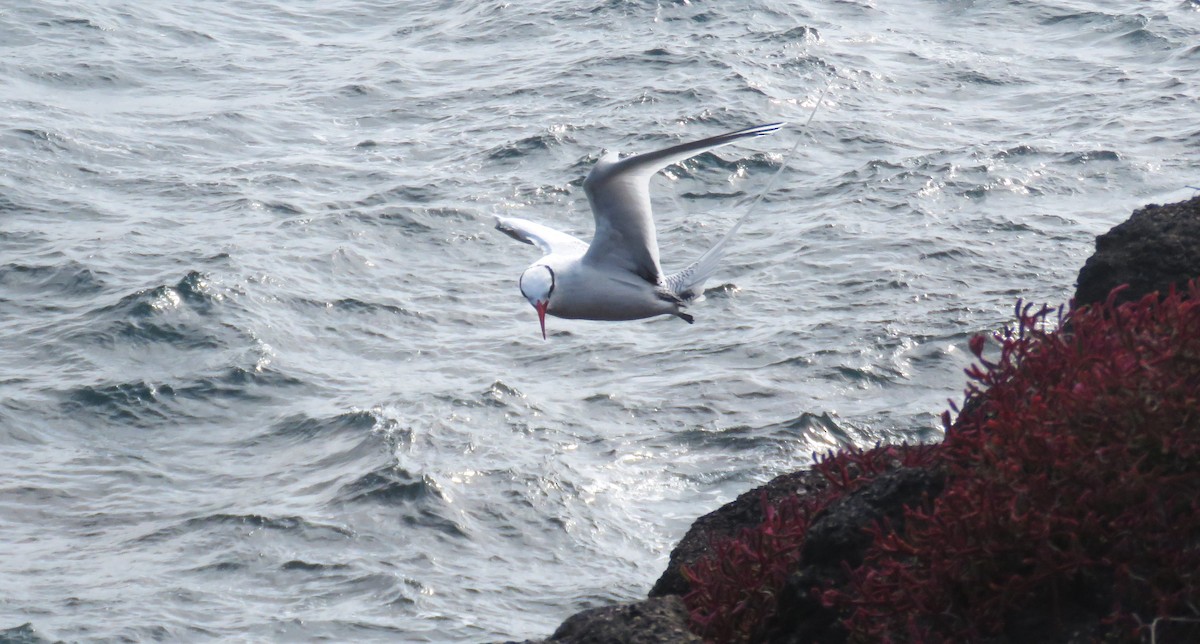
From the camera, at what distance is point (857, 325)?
37.9 ft

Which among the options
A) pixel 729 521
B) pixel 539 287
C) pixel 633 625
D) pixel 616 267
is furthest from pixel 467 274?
pixel 633 625

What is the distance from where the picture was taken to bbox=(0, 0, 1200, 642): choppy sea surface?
8.70m

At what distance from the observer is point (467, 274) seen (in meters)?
13.2

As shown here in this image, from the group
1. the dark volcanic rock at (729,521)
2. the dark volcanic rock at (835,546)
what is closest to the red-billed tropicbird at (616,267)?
the dark volcanic rock at (729,521)

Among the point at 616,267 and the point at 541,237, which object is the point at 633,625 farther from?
the point at 541,237

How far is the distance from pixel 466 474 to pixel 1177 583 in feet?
20.4

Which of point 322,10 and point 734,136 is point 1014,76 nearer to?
point 322,10

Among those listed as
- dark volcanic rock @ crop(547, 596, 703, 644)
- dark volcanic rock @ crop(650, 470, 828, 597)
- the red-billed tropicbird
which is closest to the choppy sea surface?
the red-billed tropicbird

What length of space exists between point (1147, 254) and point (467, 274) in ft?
26.4

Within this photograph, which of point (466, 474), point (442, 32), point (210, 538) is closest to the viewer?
point (210, 538)

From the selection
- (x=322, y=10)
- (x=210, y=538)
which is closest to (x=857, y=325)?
(x=210, y=538)

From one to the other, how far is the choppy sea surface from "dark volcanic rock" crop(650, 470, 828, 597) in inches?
82.6

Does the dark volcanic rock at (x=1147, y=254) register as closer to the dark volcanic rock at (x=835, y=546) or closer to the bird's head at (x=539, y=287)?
the dark volcanic rock at (x=835, y=546)

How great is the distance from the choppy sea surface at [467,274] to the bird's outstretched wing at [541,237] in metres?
1.75
